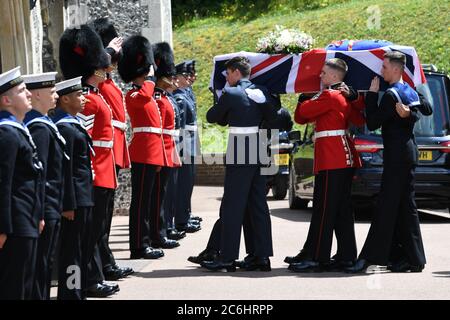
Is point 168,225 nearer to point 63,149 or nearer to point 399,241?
point 399,241

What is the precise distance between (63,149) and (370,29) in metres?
29.0

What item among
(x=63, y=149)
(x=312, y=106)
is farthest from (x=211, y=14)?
(x=63, y=149)

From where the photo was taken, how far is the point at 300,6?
144 ft

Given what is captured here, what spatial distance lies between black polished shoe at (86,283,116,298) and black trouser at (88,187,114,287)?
0.04 meters

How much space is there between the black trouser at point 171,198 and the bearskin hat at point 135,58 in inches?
105

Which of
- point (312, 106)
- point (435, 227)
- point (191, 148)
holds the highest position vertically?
point (312, 106)

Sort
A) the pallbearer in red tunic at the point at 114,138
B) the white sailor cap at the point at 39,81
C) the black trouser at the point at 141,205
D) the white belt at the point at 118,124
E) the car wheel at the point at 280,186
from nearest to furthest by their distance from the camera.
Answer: the white sailor cap at the point at 39,81
the pallbearer in red tunic at the point at 114,138
the white belt at the point at 118,124
the black trouser at the point at 141,205
the car wheel at the point at 280,186

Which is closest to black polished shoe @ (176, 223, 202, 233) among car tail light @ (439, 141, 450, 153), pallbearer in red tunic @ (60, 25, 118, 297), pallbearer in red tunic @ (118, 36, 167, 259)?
pallbearer in red tunic @ (118, 36, 167, 259)

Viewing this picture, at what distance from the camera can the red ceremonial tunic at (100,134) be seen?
33.7 feet

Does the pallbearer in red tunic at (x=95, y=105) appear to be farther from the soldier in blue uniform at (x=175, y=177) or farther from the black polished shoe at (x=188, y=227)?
the black polished shoe at (x=188, y=227)

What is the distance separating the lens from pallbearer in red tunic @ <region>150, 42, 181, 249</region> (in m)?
13.5

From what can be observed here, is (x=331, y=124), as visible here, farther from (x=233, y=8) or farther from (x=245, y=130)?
(x=233, y=8)

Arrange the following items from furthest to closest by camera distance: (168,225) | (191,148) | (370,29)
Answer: (370,29) → (191,148) → (168,225)

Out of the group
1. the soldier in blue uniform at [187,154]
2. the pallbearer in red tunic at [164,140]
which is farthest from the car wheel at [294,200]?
the pallbearer in red tunic at [164,140]
